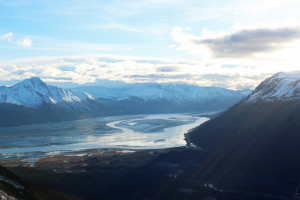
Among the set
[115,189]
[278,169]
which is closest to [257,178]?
[278,169]

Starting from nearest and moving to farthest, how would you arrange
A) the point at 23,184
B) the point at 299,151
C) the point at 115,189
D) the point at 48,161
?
the point at 23,184 → the point at 115,189 → the point at 299,151 → the point at 48,161

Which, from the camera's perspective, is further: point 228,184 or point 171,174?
point 171,174

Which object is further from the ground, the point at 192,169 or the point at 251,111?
the point at 251,111

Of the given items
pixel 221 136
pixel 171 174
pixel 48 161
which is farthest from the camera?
pixel 221 136

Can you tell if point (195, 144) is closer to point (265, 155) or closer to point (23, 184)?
point (265, 155)

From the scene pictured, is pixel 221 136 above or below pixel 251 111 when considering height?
below

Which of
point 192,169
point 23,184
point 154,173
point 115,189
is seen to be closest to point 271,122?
point 192,169

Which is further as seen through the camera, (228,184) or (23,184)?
(228,184)

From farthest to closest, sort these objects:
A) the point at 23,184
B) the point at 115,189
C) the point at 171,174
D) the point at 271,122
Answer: the point at 271,122, the point at 171,174, the point at 115,189, the point at 23,184

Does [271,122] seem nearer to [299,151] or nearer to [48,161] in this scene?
[299,151]
